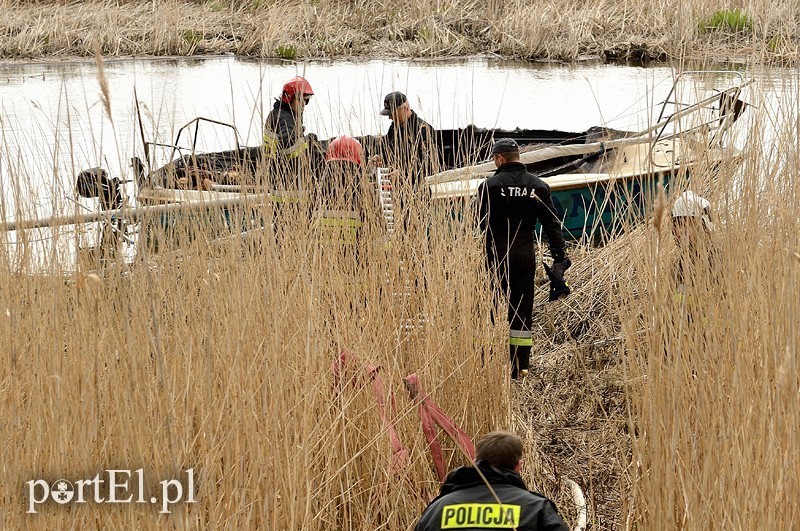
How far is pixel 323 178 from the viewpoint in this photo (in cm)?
517

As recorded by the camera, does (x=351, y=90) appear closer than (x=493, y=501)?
No

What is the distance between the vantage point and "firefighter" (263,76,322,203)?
4891 mm

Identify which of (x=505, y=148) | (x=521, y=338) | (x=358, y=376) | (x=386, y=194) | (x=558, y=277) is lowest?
(x=521, y=338)

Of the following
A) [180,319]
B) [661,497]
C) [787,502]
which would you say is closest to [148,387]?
[180,319]

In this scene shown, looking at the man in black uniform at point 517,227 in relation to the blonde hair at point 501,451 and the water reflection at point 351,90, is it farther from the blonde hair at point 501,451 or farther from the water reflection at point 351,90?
the water reflection at point 351,90

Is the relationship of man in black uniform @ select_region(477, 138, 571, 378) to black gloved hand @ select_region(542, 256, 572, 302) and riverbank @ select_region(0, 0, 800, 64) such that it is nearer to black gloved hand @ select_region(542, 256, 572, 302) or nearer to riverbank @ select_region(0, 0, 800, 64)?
black gloved hand @ select_region(542, 256, 572, 302)

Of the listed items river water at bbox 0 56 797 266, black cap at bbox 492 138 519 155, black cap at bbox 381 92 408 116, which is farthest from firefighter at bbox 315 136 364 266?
river water at bbox 0 56 797 266

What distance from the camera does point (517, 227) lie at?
5633 mm

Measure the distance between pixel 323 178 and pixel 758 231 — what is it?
2228mm

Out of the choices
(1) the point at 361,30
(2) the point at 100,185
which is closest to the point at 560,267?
(2) the point at 100,185

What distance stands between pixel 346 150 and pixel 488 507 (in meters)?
2.75

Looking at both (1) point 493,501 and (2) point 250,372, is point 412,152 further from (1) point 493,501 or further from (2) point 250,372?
(1) point 493,501

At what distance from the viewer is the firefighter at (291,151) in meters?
4.89

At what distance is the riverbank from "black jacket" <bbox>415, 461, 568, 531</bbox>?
54.0 feet
